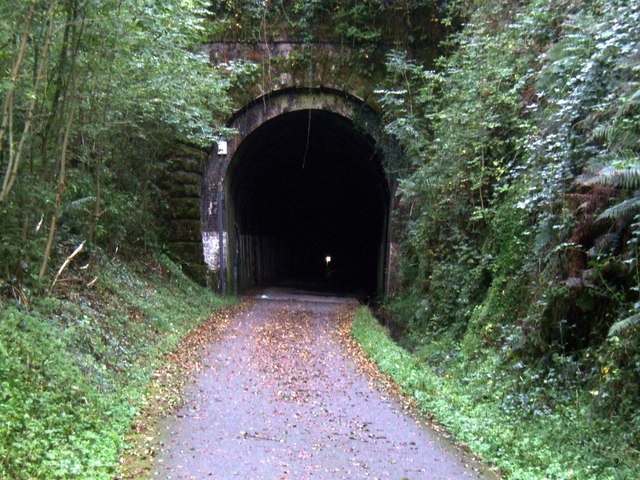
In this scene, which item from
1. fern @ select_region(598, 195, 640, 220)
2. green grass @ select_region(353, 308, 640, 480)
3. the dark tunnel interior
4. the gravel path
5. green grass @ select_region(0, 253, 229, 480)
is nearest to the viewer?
green grass @ select_region(0, 253, 229, 480)

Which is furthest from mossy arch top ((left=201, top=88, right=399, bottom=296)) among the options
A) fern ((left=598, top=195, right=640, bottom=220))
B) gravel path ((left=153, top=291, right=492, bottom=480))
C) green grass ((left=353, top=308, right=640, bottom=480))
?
fern ((left=598, top=195, right=640, bottom=220))

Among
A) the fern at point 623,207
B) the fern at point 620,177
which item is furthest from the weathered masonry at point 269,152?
the fern at point 623,207

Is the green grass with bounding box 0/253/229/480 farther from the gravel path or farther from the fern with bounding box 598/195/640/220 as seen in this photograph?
the fern with bounding box 598/195/640/220

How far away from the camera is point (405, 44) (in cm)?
1623

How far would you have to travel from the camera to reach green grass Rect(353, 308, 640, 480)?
4.95m

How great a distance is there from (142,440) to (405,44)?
1333 centimetres

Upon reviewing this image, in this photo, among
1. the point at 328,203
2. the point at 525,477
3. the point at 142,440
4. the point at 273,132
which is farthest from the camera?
the point at 328,203

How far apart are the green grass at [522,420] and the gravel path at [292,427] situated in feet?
1.27

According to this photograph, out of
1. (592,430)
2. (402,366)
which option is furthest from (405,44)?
(592,430)

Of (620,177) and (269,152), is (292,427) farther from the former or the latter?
(269,152)

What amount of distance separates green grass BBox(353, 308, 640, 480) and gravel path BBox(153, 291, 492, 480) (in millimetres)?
387

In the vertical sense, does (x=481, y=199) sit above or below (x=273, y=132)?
below

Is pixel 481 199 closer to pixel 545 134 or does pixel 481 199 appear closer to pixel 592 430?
pixel 545 134

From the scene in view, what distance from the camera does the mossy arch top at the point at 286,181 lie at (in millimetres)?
16781
